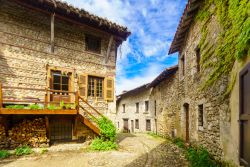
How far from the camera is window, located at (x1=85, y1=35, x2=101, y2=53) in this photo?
11.9 m

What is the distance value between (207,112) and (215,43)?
266cm

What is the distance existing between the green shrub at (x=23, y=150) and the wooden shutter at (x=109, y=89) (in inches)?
196

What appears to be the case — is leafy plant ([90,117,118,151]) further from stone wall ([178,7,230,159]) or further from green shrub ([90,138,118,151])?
stone wall ([178,7,230,159])

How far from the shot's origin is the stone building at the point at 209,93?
411 centimetres

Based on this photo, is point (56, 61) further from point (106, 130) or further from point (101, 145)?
point (101, 145)

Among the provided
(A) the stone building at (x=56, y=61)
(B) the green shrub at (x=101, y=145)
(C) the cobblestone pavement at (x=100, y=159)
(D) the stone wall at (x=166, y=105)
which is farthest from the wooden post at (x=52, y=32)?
(D) the stone wall at (x=166, y=105)

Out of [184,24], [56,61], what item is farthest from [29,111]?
[184,24]

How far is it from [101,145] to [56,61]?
16.6 ft

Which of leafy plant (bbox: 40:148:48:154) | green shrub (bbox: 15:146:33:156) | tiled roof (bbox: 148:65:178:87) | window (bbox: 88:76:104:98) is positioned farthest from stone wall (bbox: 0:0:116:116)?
tiled roof (bbox: 148:65:178:87)

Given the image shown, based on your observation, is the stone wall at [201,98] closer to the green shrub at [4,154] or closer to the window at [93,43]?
the window at [93,43]

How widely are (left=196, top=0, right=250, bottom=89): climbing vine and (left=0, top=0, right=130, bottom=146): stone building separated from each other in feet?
17.1

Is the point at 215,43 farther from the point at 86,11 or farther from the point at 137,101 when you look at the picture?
the point at 137,101

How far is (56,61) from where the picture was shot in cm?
1052

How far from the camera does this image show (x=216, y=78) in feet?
22.1
